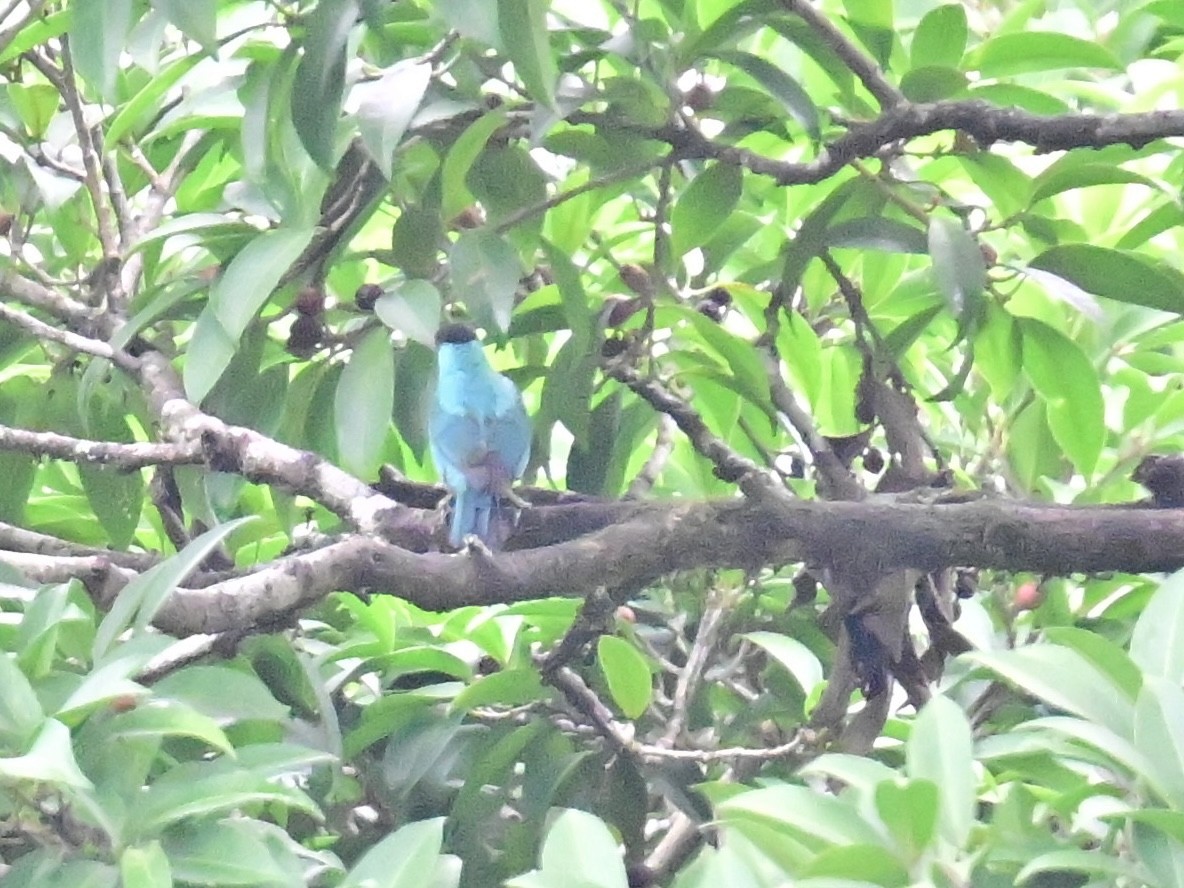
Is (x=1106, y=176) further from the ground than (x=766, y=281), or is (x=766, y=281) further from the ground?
(x=1106, y=176)

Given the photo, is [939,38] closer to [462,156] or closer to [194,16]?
[462,156]

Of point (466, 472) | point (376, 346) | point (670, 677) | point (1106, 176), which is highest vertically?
point (1106, 176)

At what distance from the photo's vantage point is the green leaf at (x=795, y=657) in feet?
5.46

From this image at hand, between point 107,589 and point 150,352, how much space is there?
629mm

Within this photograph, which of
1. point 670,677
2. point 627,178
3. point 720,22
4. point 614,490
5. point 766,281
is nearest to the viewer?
point 720,22

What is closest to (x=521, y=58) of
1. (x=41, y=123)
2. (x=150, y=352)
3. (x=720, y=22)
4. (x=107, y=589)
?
(x=720, y=22)

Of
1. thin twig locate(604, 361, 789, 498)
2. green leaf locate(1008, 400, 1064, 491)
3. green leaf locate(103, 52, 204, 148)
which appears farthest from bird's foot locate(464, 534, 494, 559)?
green leaf locate(1008, 400, 1064, 491)

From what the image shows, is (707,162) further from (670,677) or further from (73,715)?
(73,715)

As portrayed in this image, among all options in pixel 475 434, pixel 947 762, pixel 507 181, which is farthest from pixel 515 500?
pixel 947 762

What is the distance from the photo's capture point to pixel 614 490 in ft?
6.18

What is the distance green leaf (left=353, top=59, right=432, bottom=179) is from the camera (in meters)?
1.37

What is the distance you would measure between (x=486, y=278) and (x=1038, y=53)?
679 millimetres

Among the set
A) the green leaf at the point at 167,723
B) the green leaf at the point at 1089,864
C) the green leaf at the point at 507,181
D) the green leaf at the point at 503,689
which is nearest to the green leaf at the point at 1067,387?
the green leaf at the point at 507,181

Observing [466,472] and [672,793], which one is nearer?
[672,793]
